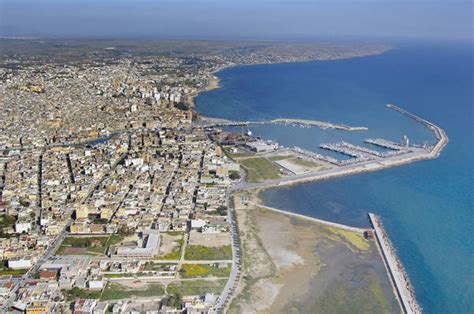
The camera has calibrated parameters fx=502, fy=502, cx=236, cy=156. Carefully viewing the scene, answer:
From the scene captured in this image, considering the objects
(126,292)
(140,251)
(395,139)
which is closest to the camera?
(126,292)

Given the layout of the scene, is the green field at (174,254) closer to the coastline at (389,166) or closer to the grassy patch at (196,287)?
the grassy patch at (196,287)

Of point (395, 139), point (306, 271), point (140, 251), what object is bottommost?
point (306, 271)

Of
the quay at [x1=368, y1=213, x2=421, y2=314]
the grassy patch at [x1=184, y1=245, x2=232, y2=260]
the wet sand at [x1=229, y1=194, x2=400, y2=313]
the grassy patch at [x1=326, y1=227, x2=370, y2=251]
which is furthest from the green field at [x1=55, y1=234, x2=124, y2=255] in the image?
the quay at [x1=368, y1=213, x2=421, y2=314]

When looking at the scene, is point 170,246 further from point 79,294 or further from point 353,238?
point 353,238

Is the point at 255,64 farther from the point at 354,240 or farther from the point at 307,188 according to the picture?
the point at 354,240

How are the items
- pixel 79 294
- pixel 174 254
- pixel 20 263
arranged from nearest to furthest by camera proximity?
pixel 79 294 → pixel 20 263 → pixel 174 254

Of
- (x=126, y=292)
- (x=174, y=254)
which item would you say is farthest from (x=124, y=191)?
(x=126, y=292)

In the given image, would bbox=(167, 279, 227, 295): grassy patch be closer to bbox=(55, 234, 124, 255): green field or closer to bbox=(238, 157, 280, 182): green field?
bbox=(55, 234, 124, 255): green field
